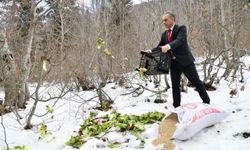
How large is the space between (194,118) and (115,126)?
128 cm

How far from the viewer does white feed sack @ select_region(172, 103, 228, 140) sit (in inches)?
173

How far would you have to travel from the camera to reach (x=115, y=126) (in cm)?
515

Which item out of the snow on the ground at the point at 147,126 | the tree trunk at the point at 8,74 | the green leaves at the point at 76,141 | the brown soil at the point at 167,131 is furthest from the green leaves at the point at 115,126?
the tree trunk at the point at 8,74

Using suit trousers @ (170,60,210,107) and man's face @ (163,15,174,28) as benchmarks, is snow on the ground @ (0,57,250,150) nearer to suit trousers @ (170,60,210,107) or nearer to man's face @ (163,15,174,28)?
suit trousers @ (170,60,210,107)

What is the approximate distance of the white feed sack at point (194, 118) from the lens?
4395 millimetres

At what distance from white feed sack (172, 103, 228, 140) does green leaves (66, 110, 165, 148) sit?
0.59m

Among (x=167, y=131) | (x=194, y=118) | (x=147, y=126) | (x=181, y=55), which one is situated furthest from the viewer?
(x=181, y=55)

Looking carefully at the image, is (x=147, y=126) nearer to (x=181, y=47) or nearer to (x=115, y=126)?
(x=115, y=126)

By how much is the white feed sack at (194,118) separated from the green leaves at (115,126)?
594 mm

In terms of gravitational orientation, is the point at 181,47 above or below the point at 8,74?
above

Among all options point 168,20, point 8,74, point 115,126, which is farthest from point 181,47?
point 8,74

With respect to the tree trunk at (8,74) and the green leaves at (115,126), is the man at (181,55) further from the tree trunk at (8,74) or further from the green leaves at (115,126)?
the tree trunk at (8,74)

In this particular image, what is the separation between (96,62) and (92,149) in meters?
4.75

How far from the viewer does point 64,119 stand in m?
6.45
